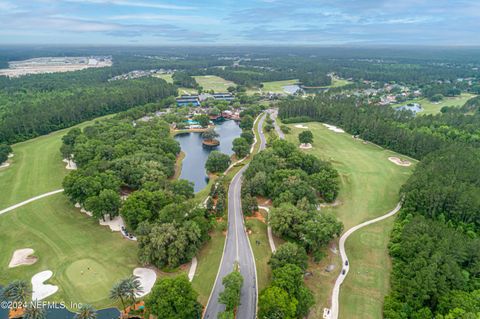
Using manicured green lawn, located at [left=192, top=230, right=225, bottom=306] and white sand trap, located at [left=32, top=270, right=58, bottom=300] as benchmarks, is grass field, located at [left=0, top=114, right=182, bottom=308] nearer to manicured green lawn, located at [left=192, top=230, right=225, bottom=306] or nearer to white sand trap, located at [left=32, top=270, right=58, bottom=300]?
white sand trap, located at [left=32, top=270, right=58, bottom=300]

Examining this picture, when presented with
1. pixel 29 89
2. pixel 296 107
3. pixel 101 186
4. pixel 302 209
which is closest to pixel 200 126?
pixel 296 107

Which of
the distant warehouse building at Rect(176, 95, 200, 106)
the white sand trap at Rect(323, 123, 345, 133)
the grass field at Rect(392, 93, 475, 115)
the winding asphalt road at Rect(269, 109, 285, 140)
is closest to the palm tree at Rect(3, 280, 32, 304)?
the winding asphalt road at Rect(269, 109, 285, 140)

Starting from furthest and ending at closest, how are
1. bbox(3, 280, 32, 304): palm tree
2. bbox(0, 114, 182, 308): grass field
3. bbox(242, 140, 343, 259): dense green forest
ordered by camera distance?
bbox(242, 140, 343, 259): dense green forest → bbox(0, 114, 182, 308): grass field → bbox(3, 280, 32, 304): palm tree

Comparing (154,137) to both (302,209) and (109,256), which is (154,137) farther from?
(302,209)

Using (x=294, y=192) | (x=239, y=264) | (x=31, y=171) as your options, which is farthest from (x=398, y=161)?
(x=31, y=171)

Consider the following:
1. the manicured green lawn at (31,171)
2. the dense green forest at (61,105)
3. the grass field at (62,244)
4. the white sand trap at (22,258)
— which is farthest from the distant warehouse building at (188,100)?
the white sand trap at (22,258)

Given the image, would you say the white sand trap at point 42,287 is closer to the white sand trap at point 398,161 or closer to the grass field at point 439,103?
the white sand trap at point 398,161

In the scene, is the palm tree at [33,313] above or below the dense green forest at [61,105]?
below
